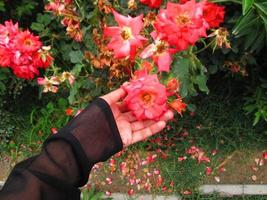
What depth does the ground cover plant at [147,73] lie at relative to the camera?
6.62ft

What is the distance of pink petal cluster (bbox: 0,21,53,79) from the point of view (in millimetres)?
2143

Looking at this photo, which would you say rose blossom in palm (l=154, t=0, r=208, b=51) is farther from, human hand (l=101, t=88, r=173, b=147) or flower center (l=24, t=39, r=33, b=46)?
flower center (l=24, t=39, r=33, b=46)

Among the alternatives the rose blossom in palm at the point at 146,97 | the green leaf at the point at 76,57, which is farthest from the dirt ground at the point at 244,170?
the rose blossom in palm at the point at 146,97

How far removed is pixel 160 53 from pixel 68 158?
49 centimetres

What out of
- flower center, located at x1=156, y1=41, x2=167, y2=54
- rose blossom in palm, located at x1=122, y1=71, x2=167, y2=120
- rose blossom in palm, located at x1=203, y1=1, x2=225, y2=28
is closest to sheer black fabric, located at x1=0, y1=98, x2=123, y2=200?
rose blossom in palm, located at x1=122, y1=71, x2=167, y2=120

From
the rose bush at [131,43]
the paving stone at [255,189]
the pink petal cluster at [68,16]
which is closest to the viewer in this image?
the rose bush at [131,43]

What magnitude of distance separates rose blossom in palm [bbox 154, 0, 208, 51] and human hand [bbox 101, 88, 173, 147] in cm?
27

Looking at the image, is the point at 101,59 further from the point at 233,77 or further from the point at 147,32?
the point at 233,77

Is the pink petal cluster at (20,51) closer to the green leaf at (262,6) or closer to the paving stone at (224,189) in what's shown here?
the green leaf at (262,6)

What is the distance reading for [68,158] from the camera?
1677mm

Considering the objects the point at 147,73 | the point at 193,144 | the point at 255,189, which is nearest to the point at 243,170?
the point at 255,189

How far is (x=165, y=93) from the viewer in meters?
1.59

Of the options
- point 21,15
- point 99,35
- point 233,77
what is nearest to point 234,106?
point 233,77

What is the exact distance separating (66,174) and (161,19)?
606 millimetres
